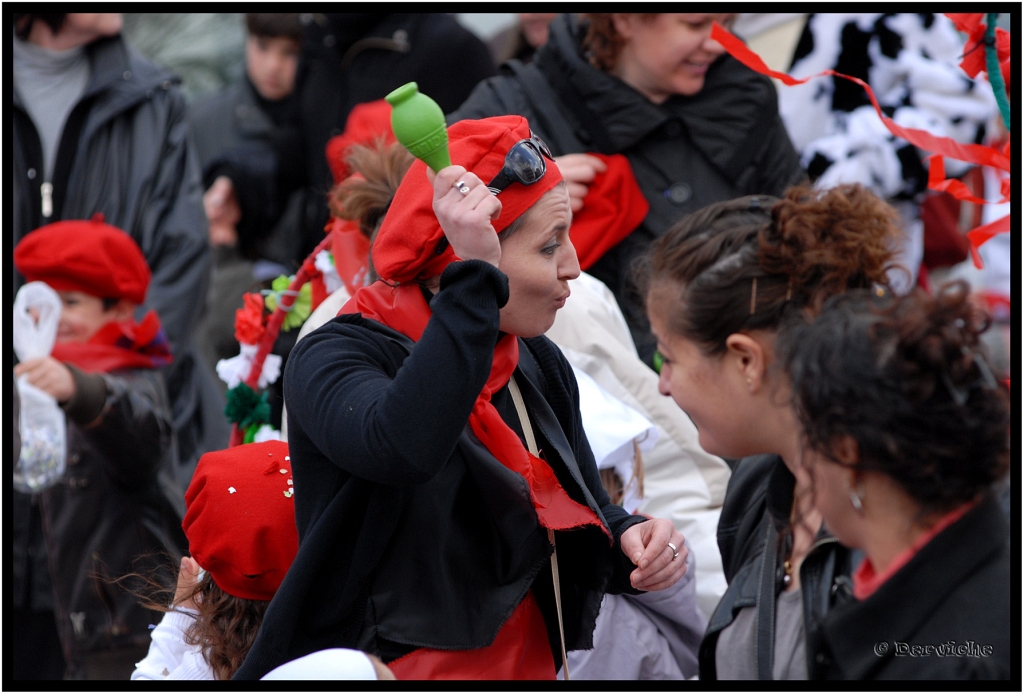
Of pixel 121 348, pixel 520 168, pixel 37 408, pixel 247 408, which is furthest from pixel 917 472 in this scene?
pixel 121 348

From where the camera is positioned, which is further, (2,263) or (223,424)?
(223,424)

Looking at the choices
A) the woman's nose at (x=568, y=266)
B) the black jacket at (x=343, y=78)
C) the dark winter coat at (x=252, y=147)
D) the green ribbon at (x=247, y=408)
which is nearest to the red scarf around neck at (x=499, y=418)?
the woman's nose at (x=568, y=266)

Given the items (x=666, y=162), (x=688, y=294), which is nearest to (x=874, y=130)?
(x=666, y=162)

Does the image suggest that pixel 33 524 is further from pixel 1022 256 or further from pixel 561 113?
pixel 1022 256

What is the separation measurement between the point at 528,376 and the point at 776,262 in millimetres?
524

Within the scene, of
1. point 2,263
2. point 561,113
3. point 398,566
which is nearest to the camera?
point 398,566

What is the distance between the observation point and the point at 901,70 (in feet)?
13.6

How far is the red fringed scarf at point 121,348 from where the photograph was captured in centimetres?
369

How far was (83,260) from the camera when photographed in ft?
12.3

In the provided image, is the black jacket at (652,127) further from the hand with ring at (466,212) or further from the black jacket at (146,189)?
the hand with ring at (466,212)

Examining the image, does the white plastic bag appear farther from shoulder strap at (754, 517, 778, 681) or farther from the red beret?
shoulder strap at (754, 517, 778, 681)

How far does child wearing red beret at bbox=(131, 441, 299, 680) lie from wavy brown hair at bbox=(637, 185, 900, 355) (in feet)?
2.66

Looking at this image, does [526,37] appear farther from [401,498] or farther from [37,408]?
[401,498]

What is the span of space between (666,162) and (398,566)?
195cm
